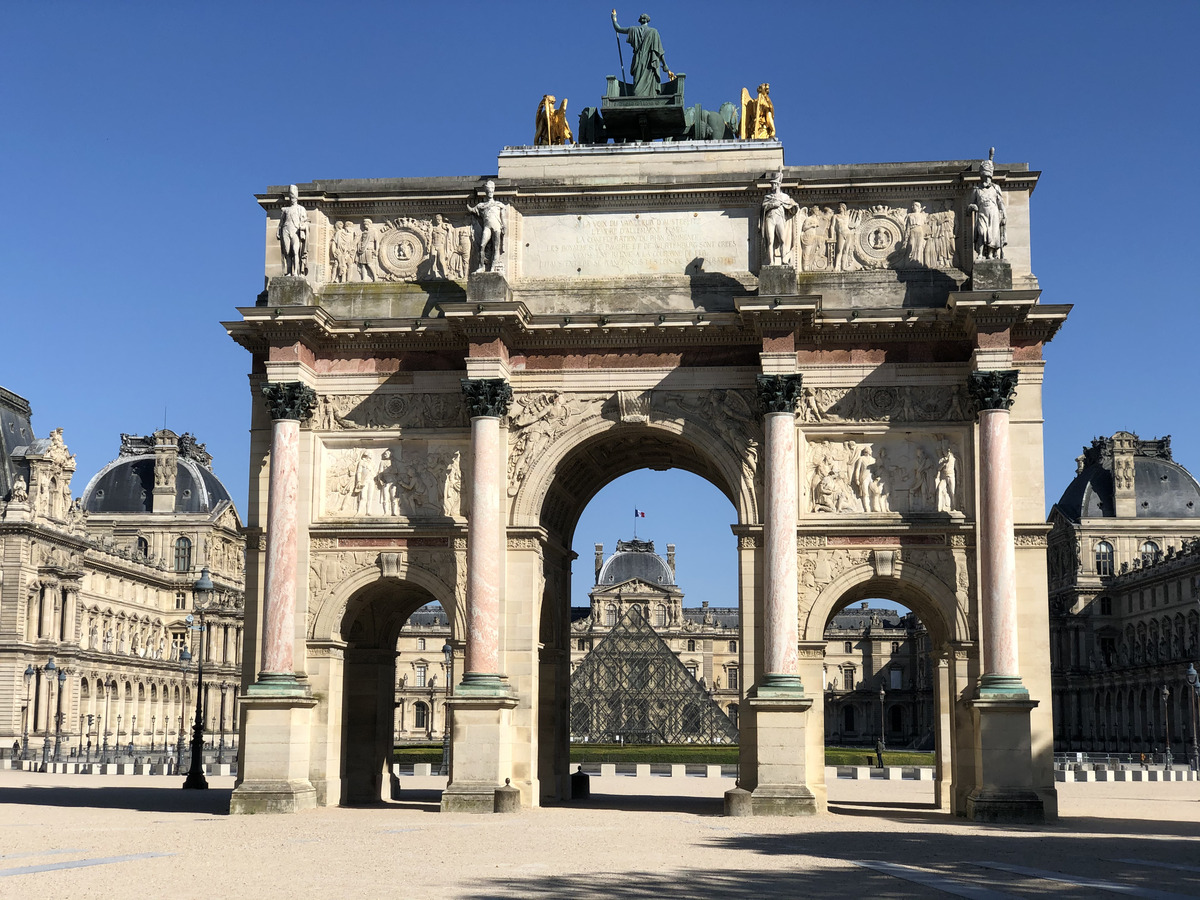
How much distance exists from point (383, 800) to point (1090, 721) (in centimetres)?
9759

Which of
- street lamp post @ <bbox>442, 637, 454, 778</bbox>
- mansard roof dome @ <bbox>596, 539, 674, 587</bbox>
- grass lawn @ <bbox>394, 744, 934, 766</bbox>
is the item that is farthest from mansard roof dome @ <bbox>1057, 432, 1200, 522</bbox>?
street lamp post @ <bbox>442, 637, 454, 778</bbox>

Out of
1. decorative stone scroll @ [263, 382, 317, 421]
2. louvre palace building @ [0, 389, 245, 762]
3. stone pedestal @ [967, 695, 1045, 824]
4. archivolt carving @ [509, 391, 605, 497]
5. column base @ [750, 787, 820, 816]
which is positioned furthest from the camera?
louvre palace building @ [0, 389, 245, 762]

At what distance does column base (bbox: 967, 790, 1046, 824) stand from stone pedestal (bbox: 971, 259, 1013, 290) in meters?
10.5

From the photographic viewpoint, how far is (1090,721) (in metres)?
120

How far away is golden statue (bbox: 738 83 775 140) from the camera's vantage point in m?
34.3

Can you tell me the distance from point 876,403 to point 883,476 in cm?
161

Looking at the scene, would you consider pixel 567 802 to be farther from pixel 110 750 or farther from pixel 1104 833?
pixel 110 750

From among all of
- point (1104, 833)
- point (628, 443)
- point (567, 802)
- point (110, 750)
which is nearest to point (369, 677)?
point (567, 802)

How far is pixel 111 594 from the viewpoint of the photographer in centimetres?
10531

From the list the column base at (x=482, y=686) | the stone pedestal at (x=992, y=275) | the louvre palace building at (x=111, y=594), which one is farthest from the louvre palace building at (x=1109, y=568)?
the column base at (x=482, y=686)

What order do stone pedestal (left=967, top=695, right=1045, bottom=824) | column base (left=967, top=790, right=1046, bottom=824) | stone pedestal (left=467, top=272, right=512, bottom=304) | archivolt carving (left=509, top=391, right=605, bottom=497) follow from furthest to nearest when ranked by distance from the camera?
1. archivolt carving (left=509, top=391, right=605, bottom=497)
2. stone pedestal (left=467, top=272, right=512, bottom=304)
3. stone pedestal (left=967, top=695, right=1045, bottom=824)
4. column base (left=967, top=790, right=1046, bottom=824)

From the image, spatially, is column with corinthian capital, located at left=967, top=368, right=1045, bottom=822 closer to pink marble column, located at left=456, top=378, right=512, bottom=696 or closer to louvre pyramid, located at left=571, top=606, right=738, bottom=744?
pink marble column, located at left=456, top=378, right=512, bottom=696

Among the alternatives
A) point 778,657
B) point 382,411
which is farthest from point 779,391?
point 382,411

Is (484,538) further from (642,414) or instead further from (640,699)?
(640,699)
